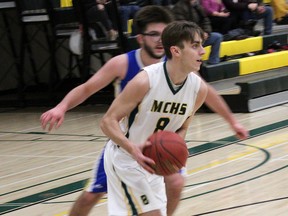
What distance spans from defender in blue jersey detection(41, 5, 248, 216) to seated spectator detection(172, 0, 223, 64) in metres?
5.24

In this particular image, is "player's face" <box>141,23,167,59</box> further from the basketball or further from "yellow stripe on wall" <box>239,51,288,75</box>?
"yellow stripe on wall" <box>239,51,288,75</box>

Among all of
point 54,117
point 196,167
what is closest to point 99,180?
point 54,117

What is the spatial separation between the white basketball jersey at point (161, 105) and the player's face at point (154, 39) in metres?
0.25

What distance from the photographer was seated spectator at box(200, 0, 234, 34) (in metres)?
10.5

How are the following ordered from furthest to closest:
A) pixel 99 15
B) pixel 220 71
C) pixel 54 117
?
pixel 99 15 → pixel 220 71 → pixel 54 117

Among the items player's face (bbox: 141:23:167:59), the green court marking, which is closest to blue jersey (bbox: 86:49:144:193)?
player's face (bbox: 141:23:167:59)

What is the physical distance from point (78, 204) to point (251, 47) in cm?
770

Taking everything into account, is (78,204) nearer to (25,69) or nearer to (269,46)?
(269,46)

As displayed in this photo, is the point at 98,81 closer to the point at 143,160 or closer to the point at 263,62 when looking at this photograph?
the point at 143,160

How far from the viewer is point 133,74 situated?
4.00m

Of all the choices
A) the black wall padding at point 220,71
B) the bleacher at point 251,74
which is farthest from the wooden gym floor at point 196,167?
the black wall padding at point 220,71

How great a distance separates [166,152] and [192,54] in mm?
516

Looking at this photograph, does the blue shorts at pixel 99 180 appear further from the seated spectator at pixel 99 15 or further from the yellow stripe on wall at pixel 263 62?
the yellow stripe on wall at pixel 263 62

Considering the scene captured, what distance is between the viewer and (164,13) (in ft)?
12.9
